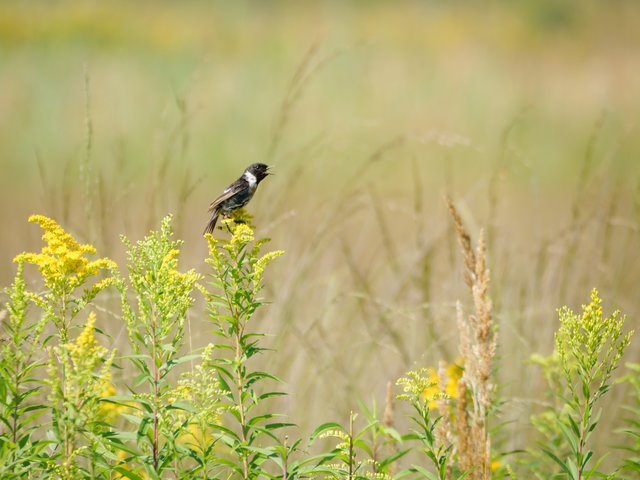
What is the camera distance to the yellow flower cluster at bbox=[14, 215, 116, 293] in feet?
6.99

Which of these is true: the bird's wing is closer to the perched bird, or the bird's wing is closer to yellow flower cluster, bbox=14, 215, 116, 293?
the perched bird

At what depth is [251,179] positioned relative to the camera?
108 inches

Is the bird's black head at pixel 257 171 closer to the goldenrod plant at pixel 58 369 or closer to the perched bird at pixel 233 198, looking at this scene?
the perched bird at pixel 233 198

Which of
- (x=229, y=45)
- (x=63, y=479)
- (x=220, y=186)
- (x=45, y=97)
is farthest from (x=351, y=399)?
(x=229, y=45)

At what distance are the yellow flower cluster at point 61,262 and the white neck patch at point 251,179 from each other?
2.19 feet

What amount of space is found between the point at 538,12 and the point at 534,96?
768 centimetres

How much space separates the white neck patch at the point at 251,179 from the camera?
8.89 ft

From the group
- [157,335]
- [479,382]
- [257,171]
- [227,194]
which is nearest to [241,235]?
[157,335]

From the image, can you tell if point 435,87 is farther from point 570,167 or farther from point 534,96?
point 570,167

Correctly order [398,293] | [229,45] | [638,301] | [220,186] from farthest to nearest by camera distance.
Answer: [229,45] < [220,186] < [638,301] < [398,293]

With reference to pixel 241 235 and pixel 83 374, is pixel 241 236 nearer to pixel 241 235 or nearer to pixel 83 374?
pixel 241 235

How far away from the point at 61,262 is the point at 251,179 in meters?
0.78

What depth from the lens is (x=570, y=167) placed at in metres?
15.4

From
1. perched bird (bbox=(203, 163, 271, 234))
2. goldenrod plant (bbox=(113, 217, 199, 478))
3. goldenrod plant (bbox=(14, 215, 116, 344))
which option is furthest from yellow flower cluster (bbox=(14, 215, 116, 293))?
perched bird (bbox=(203, 163, 271, 234))
